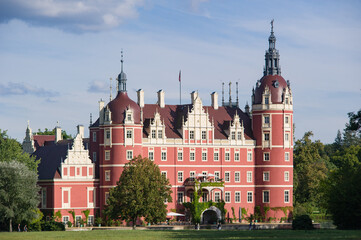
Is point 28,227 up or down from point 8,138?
down

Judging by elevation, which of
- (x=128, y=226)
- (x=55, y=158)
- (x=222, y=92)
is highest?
(x=222, y=92)

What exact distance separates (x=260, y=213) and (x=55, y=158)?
25.4m

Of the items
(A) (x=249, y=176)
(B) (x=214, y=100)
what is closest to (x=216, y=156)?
(A) (x=249, y=176)

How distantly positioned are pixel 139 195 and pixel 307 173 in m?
32.8

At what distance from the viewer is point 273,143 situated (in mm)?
108875

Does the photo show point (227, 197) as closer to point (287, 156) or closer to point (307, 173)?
point (287, 156)

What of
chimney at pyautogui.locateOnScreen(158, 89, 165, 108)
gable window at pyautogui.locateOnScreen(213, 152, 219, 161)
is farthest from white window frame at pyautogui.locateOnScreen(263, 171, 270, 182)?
chimney at pyautogui.locateOnScreen(158, 89, 165, 108)

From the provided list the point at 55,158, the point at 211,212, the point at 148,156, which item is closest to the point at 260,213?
the point at 211,212

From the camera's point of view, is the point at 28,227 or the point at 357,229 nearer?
the point at 357,229

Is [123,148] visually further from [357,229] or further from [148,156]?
[357,229]

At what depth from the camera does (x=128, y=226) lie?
98562mm

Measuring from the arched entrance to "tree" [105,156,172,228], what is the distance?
37.3 feet

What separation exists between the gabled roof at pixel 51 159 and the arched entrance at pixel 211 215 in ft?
53.4

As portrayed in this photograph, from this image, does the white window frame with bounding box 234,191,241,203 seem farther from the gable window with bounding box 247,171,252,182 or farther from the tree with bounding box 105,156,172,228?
the tree with bounding box 105,156,172,228
